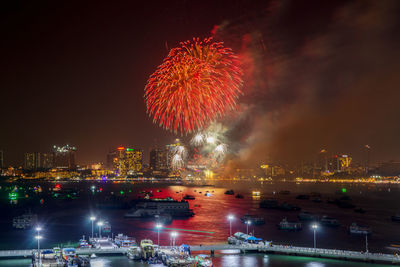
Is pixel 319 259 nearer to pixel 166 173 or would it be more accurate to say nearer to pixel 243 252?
pixel 243 252

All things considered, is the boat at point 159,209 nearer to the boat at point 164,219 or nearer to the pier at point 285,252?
the boat at point 164,219

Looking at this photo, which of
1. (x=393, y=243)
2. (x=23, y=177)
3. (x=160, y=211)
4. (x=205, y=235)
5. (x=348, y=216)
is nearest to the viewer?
(x=393, y=243)

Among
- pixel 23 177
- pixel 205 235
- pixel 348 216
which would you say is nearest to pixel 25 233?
pixel 205 235

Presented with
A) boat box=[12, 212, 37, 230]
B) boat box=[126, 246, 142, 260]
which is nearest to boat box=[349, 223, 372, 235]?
boat box=[126, 246, 142, 260]

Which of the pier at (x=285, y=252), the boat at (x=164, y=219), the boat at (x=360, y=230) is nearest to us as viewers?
the pier at (x=285, y=252)

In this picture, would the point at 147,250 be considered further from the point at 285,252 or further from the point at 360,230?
the point at 360,230

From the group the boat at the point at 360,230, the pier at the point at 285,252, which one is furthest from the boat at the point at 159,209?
the pier at the point at 285,252

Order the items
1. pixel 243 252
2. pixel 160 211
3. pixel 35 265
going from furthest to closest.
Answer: pixel 160 211 < pixel 243 252 < pixel 35 265

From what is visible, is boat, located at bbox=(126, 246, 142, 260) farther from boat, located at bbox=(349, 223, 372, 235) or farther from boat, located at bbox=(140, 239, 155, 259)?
boat, located at bbox=(349, 223, 372, 235)

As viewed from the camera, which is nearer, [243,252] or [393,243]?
[243,252]
